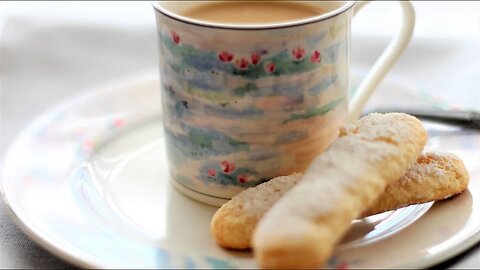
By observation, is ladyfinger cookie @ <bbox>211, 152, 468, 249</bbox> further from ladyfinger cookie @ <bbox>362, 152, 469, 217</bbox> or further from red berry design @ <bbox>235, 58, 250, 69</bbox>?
red berry design @ <bbox>235, 58, 250, 69</bbox>

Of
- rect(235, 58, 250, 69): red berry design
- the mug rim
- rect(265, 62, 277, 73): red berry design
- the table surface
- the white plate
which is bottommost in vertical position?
the table surface

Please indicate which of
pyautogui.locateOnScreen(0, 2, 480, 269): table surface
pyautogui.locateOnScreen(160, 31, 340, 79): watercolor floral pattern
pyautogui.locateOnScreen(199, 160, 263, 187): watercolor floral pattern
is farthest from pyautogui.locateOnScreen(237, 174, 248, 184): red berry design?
pyautogui.locateOnScreen(0, 2, 480, 269): table surface

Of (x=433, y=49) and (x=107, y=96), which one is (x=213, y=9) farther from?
(x=433, y=49)

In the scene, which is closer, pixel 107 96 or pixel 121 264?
pixel 121 264

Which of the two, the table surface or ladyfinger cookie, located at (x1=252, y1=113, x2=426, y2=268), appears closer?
ladyfinger cookie, located at (x1=252, y1=113, x2=426, y2=268)

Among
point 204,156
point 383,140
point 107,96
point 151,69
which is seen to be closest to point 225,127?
point 204,156

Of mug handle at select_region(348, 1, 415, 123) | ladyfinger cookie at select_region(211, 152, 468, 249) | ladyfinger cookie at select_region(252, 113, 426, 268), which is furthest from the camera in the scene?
mug handle at select_region(348, 1, 415, 123)

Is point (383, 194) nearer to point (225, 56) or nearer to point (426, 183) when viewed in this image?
point (426, 183)
